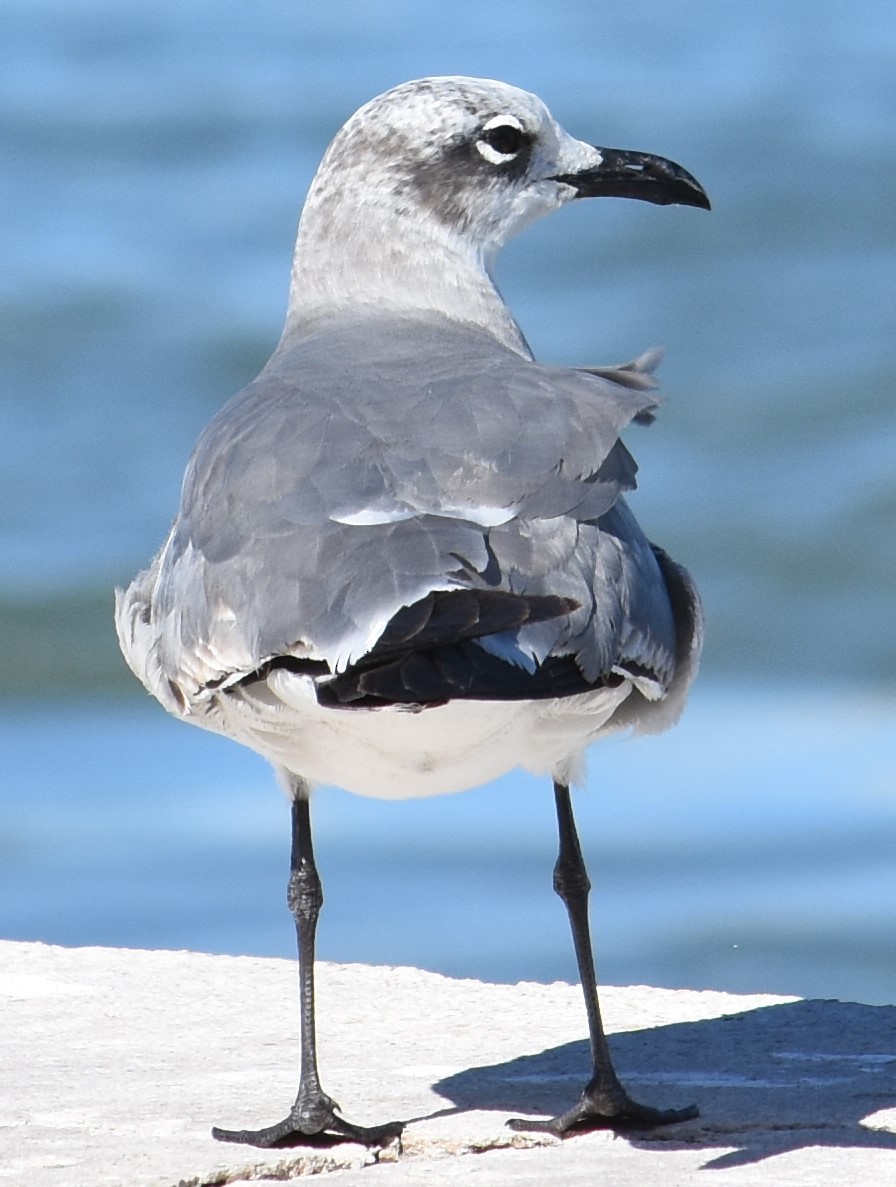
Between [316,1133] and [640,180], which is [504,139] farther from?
[316,1133]

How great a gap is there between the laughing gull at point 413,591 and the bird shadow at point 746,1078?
0.15 metres

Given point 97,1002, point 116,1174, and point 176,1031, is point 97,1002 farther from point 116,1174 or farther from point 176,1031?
point 116,1174

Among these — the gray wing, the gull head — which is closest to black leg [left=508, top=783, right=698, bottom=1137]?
the gray wing

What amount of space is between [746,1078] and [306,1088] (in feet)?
3.34

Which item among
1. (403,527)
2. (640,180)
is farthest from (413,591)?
(640,180)

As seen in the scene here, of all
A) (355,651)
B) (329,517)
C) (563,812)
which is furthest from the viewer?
(563,812)

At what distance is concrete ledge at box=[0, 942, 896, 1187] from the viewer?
4.57 metres

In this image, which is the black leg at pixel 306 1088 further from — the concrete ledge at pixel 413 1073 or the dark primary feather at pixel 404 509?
the dark primary feather at pixel 404 509

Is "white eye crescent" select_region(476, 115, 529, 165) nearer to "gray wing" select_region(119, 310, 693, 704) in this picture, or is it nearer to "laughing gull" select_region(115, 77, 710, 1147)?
"laughing gull" select_region(115, 77, 710, 1147)

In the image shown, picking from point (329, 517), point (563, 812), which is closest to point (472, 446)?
point (329, 517)

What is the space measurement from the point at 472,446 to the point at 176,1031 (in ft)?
6.39

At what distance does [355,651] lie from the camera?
398 centimetres

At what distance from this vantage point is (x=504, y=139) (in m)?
6.30

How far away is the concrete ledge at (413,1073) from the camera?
4574 millimetres
